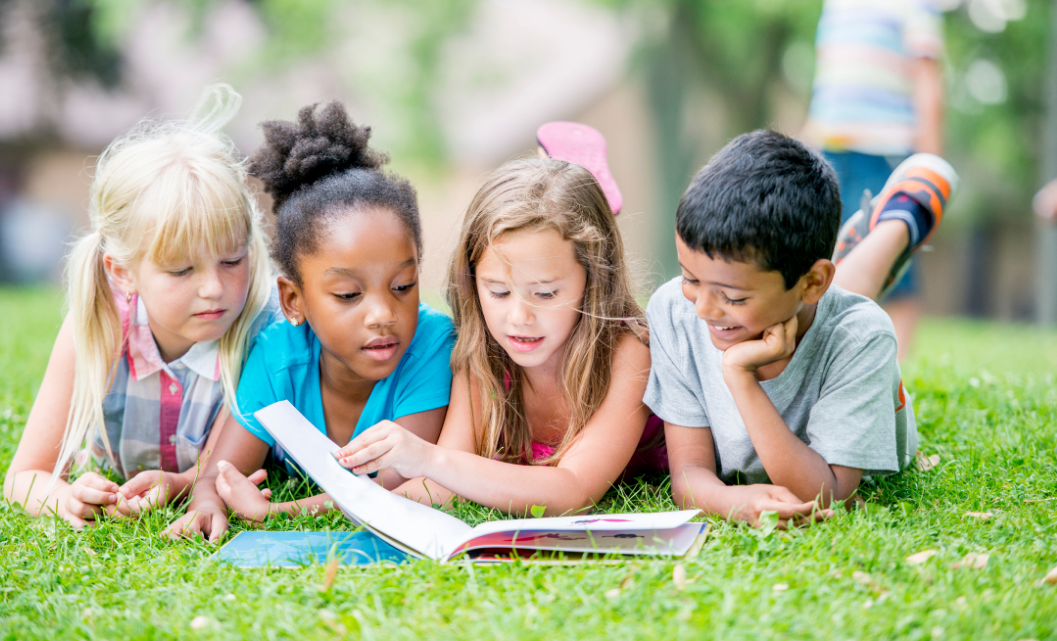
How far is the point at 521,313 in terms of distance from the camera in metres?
2.81

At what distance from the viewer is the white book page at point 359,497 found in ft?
7.96

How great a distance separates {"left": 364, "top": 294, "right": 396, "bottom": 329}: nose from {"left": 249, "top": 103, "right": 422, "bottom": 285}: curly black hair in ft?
0.93

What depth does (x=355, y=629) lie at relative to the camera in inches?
76.4

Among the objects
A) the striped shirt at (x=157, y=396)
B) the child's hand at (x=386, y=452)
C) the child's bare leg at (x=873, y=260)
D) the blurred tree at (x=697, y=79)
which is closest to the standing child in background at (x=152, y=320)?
the striped shirt at (x=157, y=396)

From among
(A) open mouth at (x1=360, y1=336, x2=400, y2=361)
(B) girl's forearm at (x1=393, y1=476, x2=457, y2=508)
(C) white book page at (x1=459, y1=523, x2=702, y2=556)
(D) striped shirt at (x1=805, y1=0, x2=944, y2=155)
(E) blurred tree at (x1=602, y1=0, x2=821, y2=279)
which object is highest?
(E) blurred tree at (x1=602, y1=0, x2=821, y2=279)

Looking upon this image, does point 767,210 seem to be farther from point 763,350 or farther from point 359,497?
point 359,497

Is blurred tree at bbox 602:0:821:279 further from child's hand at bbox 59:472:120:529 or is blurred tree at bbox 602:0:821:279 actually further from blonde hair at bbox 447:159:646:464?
child's hand at bbox 59:472:120:529

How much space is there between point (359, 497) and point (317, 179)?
4.03ft

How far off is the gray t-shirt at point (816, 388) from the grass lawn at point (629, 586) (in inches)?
8.7

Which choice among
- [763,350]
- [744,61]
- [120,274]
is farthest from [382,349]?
[744,61]

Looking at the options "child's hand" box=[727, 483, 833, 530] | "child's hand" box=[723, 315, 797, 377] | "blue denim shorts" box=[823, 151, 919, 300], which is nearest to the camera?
"child's hand" box=[727, 483, 833, 530]

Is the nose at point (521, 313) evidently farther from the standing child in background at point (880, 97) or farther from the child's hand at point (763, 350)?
the standing child in background at point (880, 97)

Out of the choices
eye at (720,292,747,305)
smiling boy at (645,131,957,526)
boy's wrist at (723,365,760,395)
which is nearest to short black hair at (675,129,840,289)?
smiling boy at (645,131,957,526)

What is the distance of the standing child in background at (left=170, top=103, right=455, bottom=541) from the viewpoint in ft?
9.55
